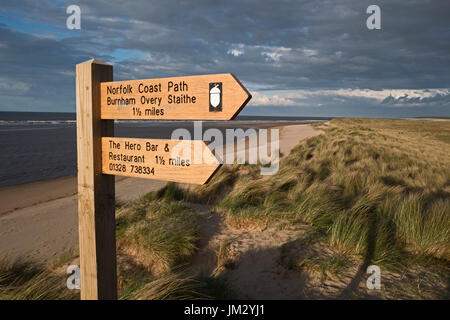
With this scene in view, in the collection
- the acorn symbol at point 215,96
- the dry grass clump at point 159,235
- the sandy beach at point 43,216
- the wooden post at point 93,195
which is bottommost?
the sandy beach at point 43,216

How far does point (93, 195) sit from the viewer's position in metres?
2.51

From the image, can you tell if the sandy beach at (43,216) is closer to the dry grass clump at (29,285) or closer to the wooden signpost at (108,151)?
the dry grass clump at (29,285)

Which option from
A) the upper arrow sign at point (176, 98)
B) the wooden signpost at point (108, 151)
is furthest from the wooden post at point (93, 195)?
the upper arrow sign at point (176, 98)

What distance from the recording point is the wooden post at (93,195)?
251 cm

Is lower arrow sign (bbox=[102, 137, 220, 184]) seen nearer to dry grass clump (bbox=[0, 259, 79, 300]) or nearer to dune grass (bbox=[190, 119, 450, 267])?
dry grass clump (bbox=[0, 259, 79, 300])

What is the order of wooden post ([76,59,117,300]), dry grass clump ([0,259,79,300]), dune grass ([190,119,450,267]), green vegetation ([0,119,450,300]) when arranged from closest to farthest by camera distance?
wooden post ([76,59,117,300]), dry grass clump ([0,259,79,300]), green vegetation ([0,119,450,300]), dune grass ([190,119,450,267])

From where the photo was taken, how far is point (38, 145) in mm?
19891

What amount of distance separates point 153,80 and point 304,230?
9.49ft

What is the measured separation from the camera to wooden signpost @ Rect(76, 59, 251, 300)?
2.31 m

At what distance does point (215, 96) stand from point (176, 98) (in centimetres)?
34

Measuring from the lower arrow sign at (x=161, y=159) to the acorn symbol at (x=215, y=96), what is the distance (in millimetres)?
248

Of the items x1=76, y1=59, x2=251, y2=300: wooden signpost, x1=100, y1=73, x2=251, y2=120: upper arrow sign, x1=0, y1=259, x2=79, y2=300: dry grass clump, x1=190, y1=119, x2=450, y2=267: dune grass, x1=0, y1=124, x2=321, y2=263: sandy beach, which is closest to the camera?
x1=100, y1=73, x2=251, y2=120: upper arrow sign

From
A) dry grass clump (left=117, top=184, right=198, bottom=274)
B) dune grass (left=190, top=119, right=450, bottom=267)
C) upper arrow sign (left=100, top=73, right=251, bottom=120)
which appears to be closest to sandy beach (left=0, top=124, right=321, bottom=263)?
dry grass clump (left=117, top=184, right=198, bottom=274)
